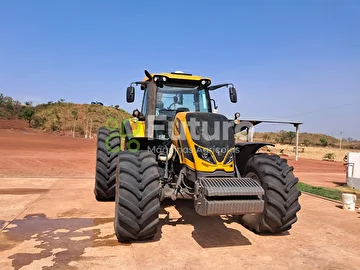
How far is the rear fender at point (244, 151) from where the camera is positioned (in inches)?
211

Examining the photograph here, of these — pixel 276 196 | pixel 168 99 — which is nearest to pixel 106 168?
pixel 168 99

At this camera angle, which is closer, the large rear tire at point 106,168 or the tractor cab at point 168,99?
the tractor cab at point 168,99

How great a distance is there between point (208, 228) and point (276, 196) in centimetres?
132

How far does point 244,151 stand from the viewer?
5.56 m

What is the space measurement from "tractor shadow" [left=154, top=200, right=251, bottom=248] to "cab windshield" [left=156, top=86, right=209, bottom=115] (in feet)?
6.55

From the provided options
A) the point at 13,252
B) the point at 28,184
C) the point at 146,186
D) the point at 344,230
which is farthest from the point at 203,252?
the point at 28,184

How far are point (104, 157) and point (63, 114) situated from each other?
5647 centimetres

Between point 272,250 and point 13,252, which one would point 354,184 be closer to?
point 272,250

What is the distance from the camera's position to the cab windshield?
625 centimetres

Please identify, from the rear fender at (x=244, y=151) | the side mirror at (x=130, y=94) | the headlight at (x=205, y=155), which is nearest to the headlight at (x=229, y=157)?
the headlight at (x=205, y=155)

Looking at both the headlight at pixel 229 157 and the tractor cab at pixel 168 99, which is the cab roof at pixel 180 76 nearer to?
the tractor cab at pixel 168 99

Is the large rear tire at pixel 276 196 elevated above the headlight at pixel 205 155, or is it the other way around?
the headlight at pixel 205 155

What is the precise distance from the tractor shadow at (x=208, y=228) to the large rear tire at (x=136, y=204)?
21.0 inches

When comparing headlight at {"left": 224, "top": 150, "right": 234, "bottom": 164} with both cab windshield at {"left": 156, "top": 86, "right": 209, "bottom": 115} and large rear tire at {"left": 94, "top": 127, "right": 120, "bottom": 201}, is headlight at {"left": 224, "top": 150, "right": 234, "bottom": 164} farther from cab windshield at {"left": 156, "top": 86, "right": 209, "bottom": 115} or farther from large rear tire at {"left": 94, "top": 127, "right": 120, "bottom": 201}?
large rear tire at {"left": 94, "top": 127, "right": 120, "bottom": 201}
